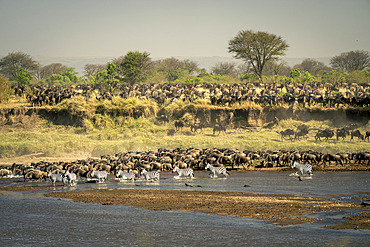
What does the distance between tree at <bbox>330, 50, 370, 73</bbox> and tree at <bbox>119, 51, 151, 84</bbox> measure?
48.9 m

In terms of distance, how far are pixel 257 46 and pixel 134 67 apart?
20.1 meters

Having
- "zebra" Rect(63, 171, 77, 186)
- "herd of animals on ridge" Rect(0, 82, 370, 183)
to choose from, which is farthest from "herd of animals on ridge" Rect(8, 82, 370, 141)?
"zebra" Rect(63, 171, 77, 186)

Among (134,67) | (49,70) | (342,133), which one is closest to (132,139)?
(342,133)

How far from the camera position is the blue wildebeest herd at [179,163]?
992 inches

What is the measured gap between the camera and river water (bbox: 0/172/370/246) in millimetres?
10453

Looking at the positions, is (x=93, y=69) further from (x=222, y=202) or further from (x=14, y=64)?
(x=222, y=202)

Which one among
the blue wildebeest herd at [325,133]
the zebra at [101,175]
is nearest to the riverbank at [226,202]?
the zebra at [101,175]

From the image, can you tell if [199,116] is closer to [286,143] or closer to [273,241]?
[286,143]

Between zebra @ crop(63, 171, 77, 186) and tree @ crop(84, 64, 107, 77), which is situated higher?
tree @ crop(84, 64, 107, 77)

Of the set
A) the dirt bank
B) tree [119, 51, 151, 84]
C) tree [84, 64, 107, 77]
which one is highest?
tree [84, 64, 107, 77]

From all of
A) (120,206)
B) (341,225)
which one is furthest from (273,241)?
(120,206)

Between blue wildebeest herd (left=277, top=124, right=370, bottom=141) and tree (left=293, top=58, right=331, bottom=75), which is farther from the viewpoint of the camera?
tree (left=293, top=58, right=331, bottom=75)

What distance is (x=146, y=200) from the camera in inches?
654

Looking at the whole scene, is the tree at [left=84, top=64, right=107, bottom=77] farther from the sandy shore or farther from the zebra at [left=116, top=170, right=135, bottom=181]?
the sandy shore
